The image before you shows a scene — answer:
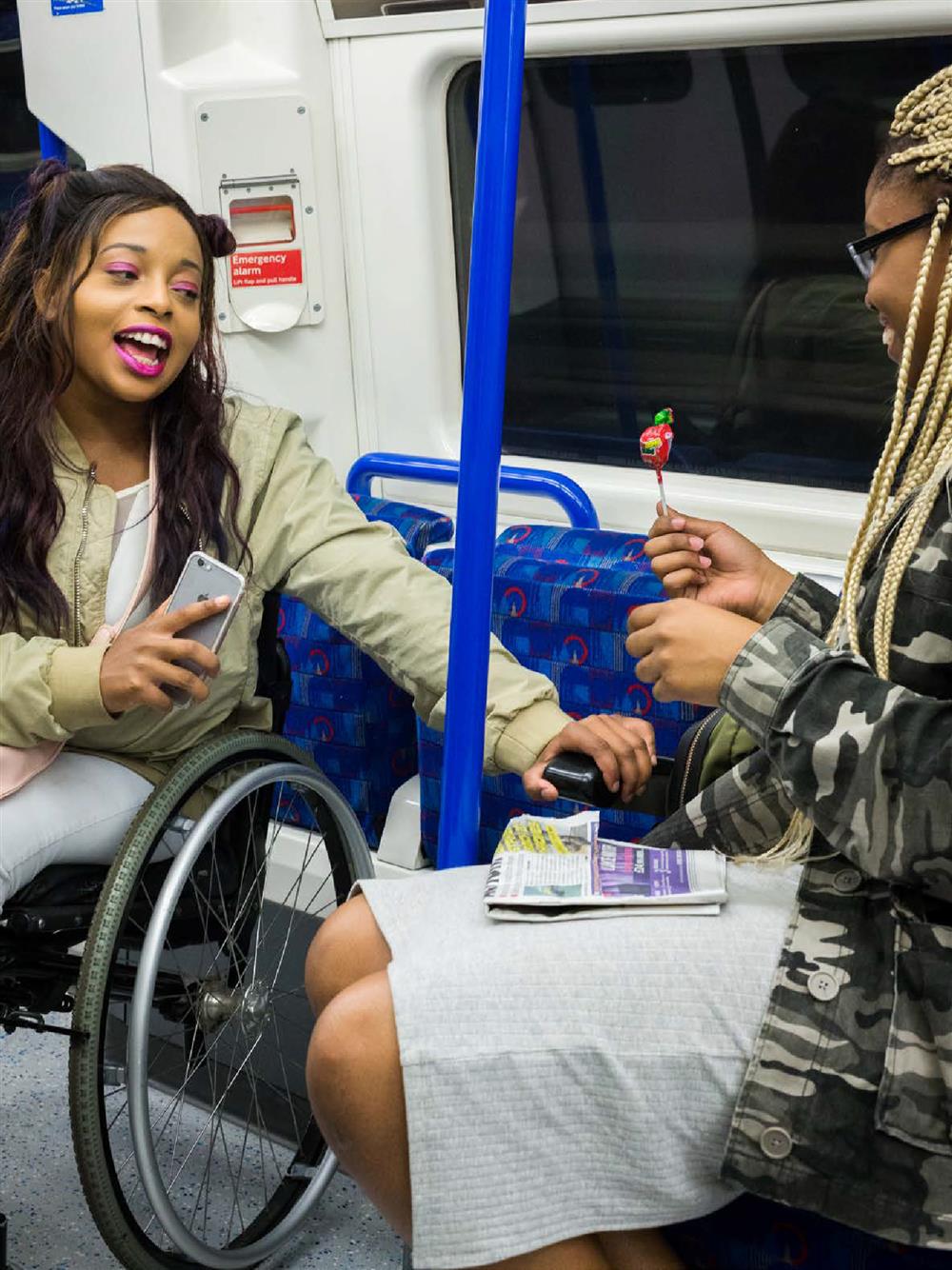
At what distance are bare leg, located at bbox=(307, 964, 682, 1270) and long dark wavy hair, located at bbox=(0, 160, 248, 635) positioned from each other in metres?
0.86

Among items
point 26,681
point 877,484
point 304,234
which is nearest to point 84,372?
point 26,681

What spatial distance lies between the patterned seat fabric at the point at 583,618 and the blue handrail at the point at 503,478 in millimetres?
510

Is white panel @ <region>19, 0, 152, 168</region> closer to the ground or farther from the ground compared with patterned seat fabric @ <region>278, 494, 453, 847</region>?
farther from the ground

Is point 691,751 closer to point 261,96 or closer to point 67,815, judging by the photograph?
point 67,815

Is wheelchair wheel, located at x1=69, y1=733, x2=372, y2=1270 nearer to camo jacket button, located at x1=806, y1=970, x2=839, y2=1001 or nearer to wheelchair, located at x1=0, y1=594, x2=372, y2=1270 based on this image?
wheelchair, located at x1=0, y1=594, x2=372, y2=1270

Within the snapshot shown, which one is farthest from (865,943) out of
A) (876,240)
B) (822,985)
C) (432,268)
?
Result: (432,268)

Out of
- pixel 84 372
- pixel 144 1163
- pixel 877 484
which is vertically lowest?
pixel 144 1163

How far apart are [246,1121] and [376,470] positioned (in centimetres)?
156

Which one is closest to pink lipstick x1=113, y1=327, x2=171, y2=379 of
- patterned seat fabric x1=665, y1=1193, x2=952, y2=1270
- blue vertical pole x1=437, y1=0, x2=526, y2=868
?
blue vertical pole x1=437, y1=0, x2=526, y2=868

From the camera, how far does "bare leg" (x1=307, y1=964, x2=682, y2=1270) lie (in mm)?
1479

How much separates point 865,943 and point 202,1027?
3.39ft

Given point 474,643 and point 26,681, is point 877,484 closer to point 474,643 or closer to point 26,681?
point 474,643

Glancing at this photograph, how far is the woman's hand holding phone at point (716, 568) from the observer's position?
6.23 ft

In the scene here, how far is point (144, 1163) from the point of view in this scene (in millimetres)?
1932
